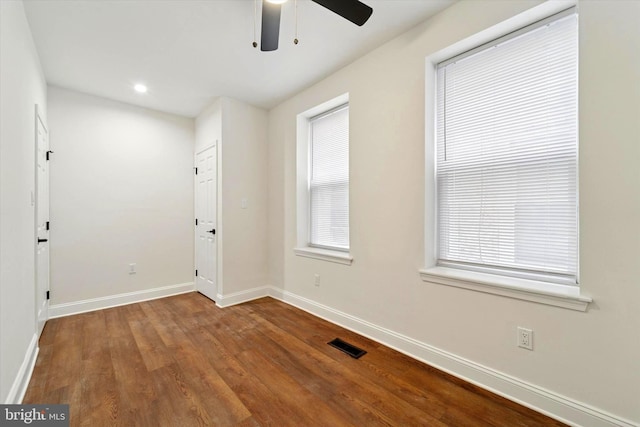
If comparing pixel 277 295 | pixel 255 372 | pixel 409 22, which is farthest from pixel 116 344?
pixel 409 22

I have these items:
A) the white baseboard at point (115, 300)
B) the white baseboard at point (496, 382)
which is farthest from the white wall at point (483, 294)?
the white baseboard at point (115, 300)

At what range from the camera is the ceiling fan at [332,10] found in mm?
1599

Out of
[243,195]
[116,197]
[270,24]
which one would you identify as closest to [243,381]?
[243,195]

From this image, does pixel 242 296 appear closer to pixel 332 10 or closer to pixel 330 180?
pixel 330 180

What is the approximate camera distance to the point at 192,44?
2441mm

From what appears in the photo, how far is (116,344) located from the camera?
8.32 ft

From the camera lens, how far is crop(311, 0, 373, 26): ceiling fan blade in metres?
1.58

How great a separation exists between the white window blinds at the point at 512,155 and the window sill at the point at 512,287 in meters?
0.09

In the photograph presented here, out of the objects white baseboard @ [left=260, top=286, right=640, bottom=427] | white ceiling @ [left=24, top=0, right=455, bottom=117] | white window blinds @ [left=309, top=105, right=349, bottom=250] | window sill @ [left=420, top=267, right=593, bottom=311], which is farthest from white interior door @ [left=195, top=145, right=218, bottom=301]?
window sill @ [left=420, top=267, right=593, bottom=311]

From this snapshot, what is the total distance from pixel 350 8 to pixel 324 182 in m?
1.95

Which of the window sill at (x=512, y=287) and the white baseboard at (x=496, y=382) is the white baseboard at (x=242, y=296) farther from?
the window sill at (x=512, y=287)

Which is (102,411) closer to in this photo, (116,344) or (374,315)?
(116,344)

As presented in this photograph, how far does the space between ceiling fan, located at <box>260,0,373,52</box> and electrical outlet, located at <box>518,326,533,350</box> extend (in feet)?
7.06

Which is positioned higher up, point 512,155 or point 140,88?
point 140,88
